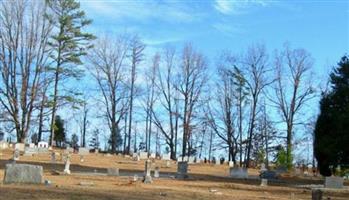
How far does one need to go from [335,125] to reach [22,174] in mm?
16834

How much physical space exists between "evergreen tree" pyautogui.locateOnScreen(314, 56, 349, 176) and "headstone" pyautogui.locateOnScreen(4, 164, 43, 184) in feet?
51.1

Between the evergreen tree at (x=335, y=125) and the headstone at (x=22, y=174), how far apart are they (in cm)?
1557

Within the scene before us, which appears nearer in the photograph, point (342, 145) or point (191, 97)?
point (342, 145)

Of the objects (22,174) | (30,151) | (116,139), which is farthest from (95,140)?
(22,174)

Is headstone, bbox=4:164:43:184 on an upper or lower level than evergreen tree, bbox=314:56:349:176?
lower

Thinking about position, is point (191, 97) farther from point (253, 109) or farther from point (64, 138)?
point (64, 138)

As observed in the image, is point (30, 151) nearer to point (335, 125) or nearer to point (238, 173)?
point (238, 173)

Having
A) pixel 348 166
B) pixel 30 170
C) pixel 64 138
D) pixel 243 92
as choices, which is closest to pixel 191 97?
pixel 243 92

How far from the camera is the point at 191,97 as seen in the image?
62938 millimetres

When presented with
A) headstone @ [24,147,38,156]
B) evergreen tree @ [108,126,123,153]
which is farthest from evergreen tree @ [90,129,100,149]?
headstone @ [24,147,38,156]

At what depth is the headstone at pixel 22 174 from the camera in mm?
14312

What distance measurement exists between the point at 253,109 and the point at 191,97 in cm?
732

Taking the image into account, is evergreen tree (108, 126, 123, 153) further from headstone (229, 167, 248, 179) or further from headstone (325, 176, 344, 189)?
headstone (325, 176, 344, 189)

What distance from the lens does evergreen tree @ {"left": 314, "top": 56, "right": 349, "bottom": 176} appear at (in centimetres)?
2580
